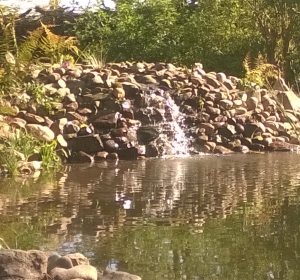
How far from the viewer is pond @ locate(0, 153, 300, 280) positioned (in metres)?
4.44

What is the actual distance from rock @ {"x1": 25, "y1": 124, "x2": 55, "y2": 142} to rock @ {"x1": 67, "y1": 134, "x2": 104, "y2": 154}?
0.35 meters

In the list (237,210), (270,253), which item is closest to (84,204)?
(237,210)

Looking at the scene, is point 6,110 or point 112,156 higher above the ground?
point 6,110

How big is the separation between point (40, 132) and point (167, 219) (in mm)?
4752

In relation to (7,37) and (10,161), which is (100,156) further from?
(7,37)

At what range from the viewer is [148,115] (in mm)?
11664

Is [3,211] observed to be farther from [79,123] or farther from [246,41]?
[246,41]

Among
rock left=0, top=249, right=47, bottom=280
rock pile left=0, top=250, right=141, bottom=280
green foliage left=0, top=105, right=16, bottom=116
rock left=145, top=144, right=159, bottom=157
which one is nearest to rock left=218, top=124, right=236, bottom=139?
rock left=145, top=144, right=159, bottom=157

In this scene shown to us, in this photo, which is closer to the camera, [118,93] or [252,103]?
[118,93]

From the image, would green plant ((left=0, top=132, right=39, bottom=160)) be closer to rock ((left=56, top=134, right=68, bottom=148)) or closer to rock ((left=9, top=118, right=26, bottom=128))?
rock ((left=9, top=118, right=26, bottom=128))

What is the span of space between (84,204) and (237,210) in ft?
4.56

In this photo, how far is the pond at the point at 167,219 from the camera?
14.6ft

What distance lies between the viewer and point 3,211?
6109mm

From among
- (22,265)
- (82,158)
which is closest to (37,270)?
(22,265)
